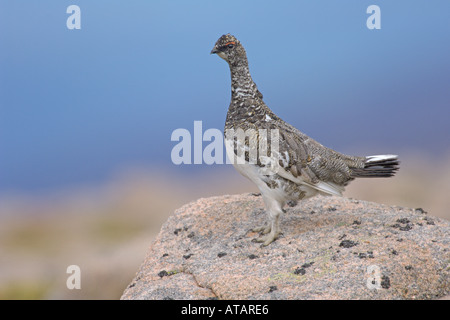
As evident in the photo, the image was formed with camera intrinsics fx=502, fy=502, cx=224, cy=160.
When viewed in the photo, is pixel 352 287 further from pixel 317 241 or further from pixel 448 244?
pixel 448 244

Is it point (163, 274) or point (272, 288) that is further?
point (163, 274)

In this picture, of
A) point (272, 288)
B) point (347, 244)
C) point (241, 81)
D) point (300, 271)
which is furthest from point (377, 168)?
point (272, 288)

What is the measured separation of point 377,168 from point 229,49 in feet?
6.72

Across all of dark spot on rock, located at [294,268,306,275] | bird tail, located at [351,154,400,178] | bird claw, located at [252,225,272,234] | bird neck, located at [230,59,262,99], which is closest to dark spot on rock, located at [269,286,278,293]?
dark spot on rock, located at [294,268,306,275]

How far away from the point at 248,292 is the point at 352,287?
2.99 ft

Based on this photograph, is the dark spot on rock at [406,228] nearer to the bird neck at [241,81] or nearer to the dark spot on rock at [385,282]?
the dark spot on rock at [385,282]

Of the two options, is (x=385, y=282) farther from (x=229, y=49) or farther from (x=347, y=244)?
(x=229, y=49)

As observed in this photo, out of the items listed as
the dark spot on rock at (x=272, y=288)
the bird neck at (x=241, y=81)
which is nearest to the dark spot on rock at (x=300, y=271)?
the dark spot on rock at (x=272, y=288)

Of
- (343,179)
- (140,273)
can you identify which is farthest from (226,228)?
(343,179)

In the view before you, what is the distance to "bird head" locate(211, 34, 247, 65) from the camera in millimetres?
5324

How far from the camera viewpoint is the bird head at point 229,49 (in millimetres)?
5324

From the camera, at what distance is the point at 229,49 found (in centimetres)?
534

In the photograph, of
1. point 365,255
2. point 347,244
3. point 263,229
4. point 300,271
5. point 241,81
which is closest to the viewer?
point 300,271

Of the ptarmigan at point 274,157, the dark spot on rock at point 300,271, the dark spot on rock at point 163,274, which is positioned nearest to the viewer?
the dark spot on rock at point 300,271
